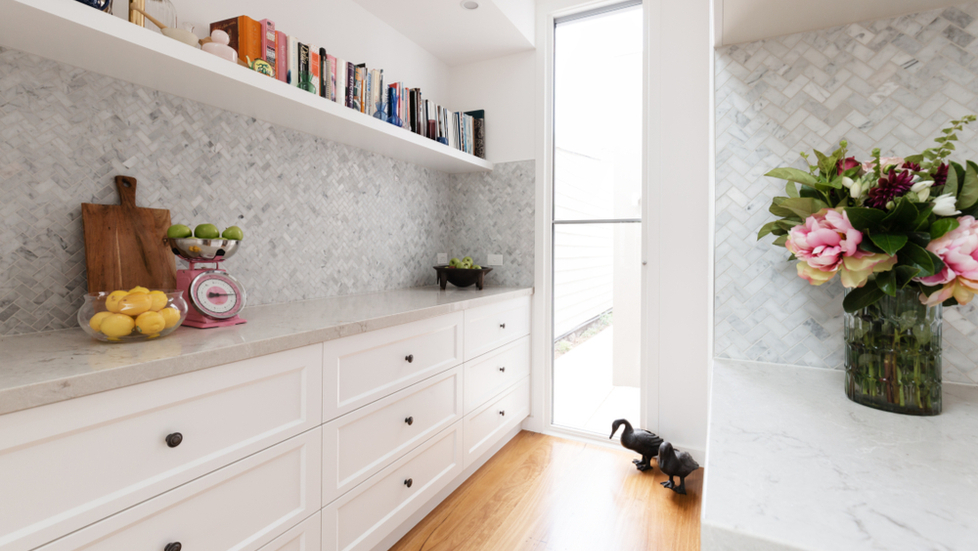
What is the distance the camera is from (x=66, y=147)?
125 centimetres

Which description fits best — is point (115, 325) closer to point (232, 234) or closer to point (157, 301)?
point (157, 301)

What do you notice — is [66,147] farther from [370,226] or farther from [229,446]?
[370,226]

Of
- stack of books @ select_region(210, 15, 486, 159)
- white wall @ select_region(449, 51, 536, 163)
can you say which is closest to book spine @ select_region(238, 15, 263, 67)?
stack of books @ select_region(210, 15, 486, 159)

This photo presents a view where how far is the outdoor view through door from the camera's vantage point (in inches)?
100

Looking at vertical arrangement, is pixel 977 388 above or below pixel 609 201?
below

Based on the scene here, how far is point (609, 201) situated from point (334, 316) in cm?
176

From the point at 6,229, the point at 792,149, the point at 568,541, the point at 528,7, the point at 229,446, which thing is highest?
the point at 528,7

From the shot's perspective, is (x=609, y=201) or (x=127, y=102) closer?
(x=127, y=102)

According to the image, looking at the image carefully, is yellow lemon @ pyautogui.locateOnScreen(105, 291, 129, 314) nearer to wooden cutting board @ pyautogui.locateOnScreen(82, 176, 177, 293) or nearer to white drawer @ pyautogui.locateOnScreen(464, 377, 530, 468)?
wooden cutting board @ pyautogui.locateOnScreen(82, 176, 177, 293)

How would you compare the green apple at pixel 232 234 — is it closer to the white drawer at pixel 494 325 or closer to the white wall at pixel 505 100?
the white drawer at pixel 494 325

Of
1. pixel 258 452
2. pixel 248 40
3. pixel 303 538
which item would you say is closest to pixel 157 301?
pixel 258 452

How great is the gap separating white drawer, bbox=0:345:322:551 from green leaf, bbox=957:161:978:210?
1.41 meters

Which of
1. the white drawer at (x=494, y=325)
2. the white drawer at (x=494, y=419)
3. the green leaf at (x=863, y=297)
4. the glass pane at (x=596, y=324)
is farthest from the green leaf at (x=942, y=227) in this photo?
the glass pane at (x=596, y=324)

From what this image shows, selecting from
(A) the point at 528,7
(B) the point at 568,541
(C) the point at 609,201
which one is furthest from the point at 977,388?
(A) the point at 528,7
